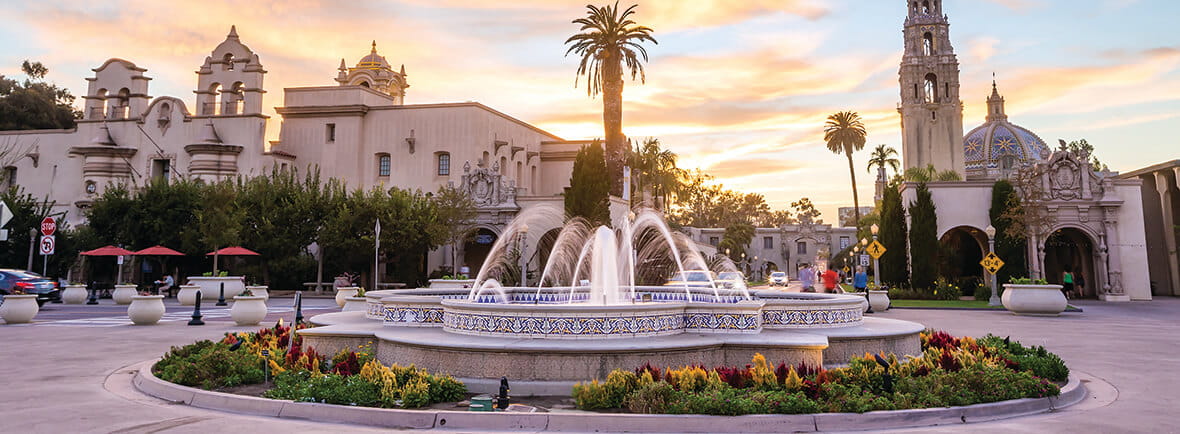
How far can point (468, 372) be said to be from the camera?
8.97 meters

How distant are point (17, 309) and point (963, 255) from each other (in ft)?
151

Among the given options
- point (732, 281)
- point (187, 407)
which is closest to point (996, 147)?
point (732, 281)

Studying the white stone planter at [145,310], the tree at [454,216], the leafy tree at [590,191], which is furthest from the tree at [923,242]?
the white stone planter at [145,310]

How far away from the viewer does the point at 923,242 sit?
3634cm

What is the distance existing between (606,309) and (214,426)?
4.80 meters

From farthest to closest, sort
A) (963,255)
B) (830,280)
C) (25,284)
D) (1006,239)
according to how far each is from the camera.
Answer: (963,255)
(1006,239)
(25,284)
(830,280)

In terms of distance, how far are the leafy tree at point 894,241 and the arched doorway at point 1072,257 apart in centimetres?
788

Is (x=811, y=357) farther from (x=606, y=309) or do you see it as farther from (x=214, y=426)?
(x=214, y=426)

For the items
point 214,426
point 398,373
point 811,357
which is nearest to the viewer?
point 214,426

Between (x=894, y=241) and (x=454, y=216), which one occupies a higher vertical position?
(x=454, y=216)

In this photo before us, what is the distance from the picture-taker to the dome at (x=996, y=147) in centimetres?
9644

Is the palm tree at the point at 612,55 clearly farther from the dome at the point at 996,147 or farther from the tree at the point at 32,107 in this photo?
the dome at the point at 996,147

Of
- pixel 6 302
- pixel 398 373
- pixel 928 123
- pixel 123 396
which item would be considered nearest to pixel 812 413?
pixel 398 373

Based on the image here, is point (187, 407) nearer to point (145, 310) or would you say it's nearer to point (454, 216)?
point (145, 310)
